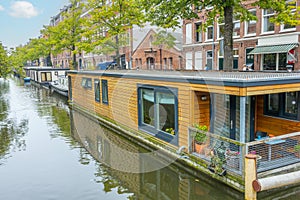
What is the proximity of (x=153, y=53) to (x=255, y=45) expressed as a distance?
988cm

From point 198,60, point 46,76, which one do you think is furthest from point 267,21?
point 46,76

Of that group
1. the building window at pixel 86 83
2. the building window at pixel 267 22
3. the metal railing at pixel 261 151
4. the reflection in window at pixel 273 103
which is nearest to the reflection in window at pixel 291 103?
the reflection in window at pixel 273 103

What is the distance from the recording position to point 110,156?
1016cm

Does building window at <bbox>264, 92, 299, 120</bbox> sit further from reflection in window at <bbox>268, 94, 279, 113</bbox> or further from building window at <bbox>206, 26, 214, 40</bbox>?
building window at <bbox>206, 26, 214, 40</bbox>

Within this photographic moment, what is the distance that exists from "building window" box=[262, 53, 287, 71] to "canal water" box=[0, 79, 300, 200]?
12.6 m

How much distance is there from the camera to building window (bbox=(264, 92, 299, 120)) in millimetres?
7938

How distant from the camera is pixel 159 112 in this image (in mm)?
9914

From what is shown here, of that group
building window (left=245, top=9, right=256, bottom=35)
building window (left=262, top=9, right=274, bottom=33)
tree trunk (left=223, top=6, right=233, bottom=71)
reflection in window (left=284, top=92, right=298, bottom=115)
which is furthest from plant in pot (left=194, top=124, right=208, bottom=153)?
building window (left=245, top=9, right=256, bottom=35)

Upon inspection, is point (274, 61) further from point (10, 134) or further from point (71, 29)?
point (71, 29)

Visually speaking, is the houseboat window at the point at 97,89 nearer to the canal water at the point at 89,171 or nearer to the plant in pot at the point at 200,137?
the canal water at the point at 89,171

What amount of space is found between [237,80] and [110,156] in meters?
5.44

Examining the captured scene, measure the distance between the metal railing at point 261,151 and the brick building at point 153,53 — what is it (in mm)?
18918

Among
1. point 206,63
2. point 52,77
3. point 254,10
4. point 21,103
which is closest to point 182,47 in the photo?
point 206,63

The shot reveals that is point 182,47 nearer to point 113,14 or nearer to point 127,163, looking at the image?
point 113,14
